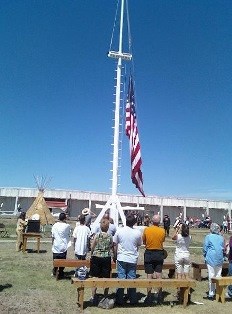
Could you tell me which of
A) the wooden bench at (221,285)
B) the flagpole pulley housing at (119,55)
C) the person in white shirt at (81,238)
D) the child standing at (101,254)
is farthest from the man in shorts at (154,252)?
the flagpole pulley housing at (119,55)

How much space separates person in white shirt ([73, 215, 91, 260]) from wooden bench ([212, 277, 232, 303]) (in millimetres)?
3727

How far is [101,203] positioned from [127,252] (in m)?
47.1

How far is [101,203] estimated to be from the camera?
55125 millimetres

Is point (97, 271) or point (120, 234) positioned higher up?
point (120, 234)

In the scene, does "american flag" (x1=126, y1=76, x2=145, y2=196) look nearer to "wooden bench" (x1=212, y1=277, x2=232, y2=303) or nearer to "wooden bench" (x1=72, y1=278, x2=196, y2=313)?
"wooden bench" (x1=212, y1=277, x2=232, y2=303)

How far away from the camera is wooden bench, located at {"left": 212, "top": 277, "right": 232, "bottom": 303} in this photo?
877cm

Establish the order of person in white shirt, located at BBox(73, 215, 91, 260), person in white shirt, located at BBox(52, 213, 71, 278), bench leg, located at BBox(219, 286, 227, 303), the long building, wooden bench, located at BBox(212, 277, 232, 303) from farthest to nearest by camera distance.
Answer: the long building, person in white shirt, located at BBox(52, 213, 71, 278), person in white shirt, located at BBox(73, 215, 91, 260), bench leg, located at BBox(219, 286, 227, 303), wooden bench, located at BBox(212, 277, 232, 303)

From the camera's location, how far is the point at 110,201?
55.3 ft

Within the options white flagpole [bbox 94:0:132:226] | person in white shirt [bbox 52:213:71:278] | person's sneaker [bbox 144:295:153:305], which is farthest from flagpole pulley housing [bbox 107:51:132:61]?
person's sneaker [bbox 144:295:153:305]

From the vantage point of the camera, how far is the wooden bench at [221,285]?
345 inches

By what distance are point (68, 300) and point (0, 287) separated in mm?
2055

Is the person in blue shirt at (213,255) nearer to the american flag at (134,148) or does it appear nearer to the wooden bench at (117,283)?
the wooden bench at (117,283)

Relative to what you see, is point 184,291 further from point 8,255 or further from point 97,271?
point 8,255

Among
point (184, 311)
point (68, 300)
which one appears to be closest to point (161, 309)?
point (184, 311)
